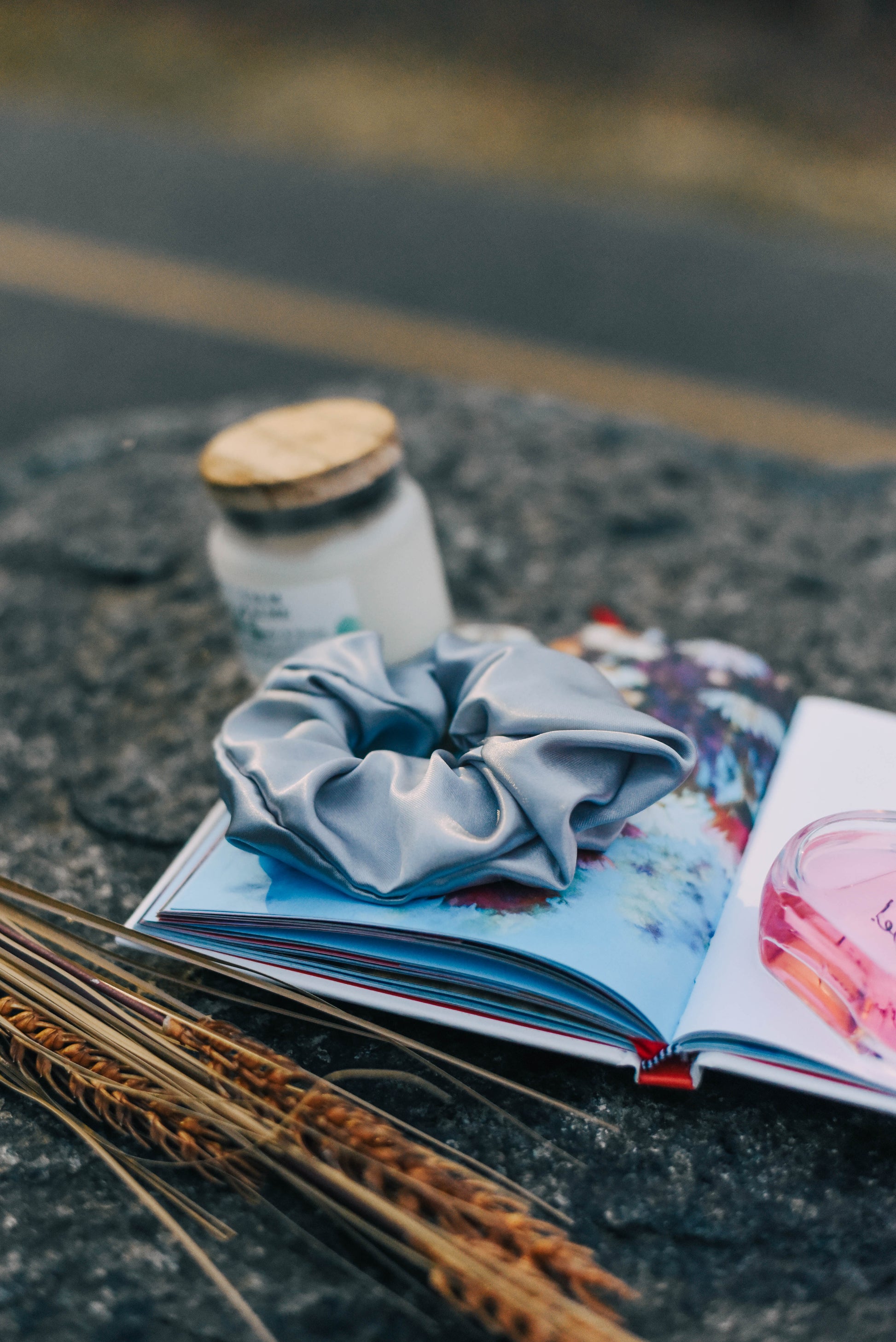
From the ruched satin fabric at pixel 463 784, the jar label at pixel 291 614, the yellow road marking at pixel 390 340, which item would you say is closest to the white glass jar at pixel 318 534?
the jar label at pixel 291 614

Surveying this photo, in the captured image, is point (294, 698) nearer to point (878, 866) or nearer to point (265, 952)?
point (265, 952)

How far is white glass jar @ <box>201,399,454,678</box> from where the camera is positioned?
2.41 feet

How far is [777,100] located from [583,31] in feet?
2.45

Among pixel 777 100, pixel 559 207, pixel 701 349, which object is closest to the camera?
pixel 701 349

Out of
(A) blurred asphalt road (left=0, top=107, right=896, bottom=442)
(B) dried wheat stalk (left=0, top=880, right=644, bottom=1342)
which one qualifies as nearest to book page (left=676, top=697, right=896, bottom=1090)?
(B) dried wheat stalk (left=0, top=880, right=644, bottom=1342)

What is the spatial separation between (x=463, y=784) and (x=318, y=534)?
24 centimetres

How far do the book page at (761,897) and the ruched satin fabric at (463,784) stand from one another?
83 millimetres

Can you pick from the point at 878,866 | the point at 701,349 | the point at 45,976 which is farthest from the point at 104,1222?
the point at 701,349

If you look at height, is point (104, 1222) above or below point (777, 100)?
below

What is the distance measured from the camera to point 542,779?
0.55m

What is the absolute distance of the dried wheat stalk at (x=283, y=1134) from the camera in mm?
404

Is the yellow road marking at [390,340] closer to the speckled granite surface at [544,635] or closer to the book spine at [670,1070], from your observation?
the speckled granite surface at [544,635]

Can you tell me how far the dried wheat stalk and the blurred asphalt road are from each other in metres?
1.30

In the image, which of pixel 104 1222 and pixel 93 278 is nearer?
pixel 104 1222
